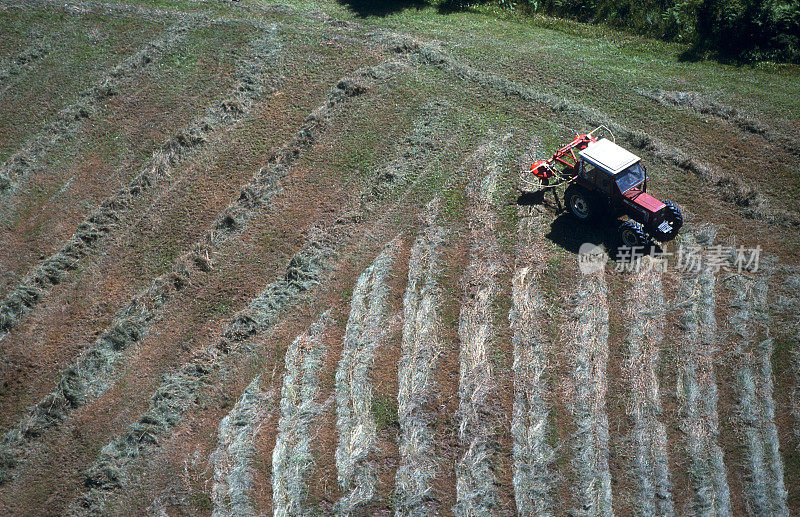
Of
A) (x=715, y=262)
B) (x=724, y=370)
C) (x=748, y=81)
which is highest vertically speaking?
(x=748, y=81)

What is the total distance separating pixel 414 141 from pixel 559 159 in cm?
616

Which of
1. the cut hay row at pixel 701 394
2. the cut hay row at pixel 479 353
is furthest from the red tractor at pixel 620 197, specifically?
the cut hay row at pixel 479 353

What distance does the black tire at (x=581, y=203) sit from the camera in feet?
66.2

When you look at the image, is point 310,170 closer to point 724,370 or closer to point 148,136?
point 148,136

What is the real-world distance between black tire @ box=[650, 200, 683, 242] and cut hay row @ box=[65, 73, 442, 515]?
30.1ft

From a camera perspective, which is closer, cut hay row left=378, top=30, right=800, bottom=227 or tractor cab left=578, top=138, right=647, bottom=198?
tractor cab left=578, top=138, right=647, bottom=198

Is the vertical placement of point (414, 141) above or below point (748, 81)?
below

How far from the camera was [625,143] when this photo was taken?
24.1m

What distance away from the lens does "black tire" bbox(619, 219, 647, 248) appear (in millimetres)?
19250

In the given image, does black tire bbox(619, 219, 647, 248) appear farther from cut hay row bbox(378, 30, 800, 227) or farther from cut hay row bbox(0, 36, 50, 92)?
cut hay row bbox(0, 36, 50, 92)

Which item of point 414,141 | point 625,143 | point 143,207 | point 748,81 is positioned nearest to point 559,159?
point 625,143

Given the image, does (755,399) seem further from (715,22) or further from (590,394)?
(715,22)

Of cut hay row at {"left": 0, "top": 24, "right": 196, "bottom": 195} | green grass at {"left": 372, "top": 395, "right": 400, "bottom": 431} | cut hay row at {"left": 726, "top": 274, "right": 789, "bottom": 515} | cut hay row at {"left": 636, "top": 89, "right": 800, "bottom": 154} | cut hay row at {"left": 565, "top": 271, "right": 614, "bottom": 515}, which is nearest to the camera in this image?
cut hay row at {"left": 726, "top": 274, "right": 789, "bottom": 515}

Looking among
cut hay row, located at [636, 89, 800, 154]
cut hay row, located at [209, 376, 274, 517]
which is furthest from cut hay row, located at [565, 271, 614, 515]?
cut hay row, located at [636, 89, 800, 154]
